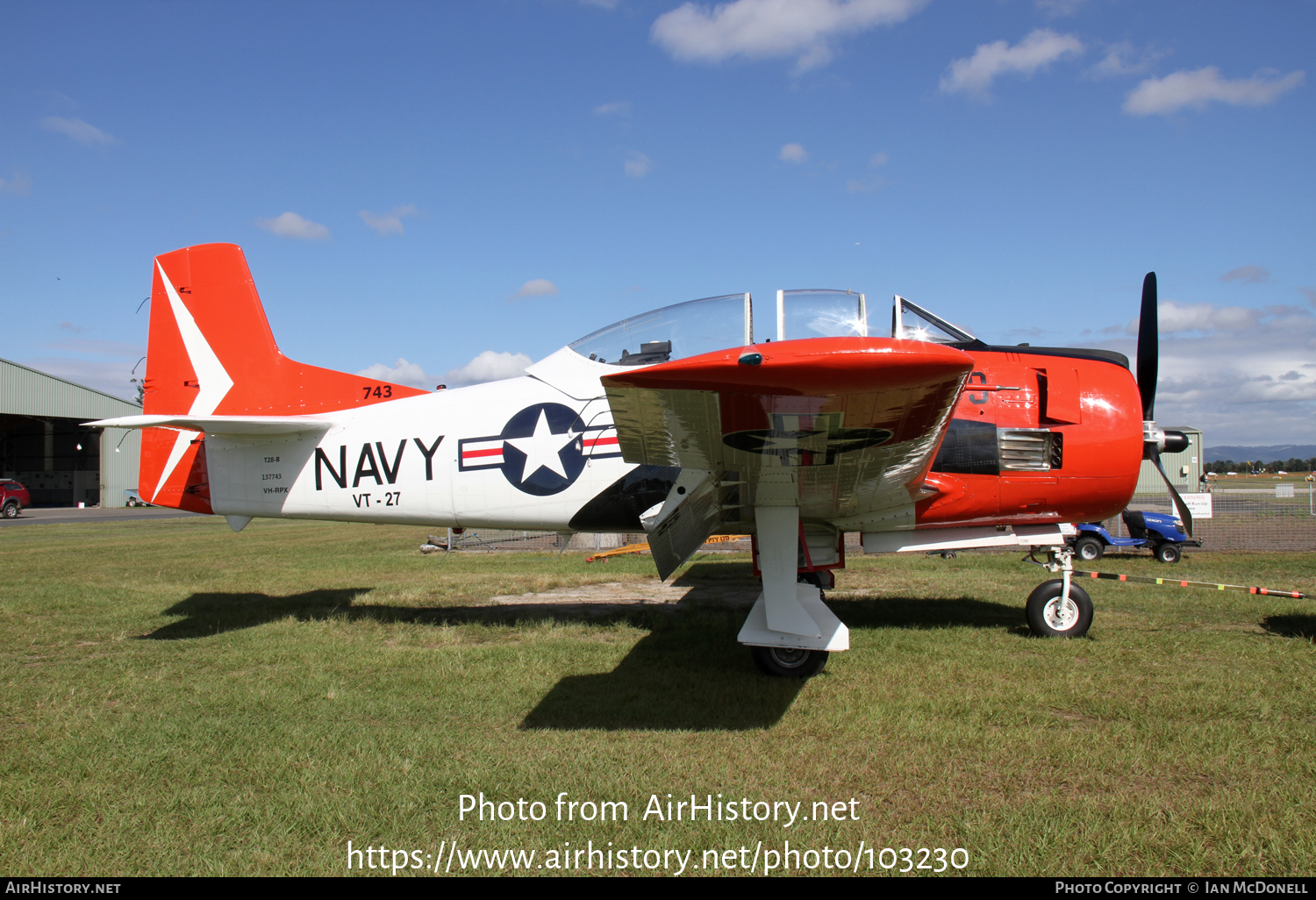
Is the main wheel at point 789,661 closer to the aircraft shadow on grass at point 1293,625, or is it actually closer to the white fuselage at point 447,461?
the white fuselage at point 447,461

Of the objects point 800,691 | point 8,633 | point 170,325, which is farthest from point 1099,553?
point 8,633

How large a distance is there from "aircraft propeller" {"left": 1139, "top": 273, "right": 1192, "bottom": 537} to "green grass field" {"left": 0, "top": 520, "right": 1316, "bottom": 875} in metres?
1.63

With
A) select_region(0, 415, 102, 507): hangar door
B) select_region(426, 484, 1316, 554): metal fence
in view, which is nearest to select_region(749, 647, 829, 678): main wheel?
select_region(426, 484, 1316, 554): metal fence

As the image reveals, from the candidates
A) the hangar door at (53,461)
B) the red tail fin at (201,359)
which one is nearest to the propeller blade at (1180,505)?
the red tail fin at (201,359)

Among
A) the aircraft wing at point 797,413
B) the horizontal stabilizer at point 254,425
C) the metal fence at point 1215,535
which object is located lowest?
the metal fence at point 1215,535

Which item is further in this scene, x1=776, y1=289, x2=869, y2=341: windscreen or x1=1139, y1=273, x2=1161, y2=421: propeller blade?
x1=1139, y1=273, x2=1161, y2=421: propeller blade

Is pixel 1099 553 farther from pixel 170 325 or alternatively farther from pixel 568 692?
pixel 170 325

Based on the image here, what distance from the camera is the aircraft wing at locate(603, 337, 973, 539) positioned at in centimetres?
300

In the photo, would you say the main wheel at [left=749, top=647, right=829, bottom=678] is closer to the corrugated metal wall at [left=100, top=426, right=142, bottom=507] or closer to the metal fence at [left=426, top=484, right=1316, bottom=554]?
the metal fence at [left=426, top=484, right=1316, bottom=554]

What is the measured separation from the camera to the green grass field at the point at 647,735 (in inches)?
122

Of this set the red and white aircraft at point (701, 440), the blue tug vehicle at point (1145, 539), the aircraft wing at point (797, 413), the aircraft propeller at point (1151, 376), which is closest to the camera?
the aircraft wing at point (797, 413)

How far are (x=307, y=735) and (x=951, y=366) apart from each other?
13.3 ft

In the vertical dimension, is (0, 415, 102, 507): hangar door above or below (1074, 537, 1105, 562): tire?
above

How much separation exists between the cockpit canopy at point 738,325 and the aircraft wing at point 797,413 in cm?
130
